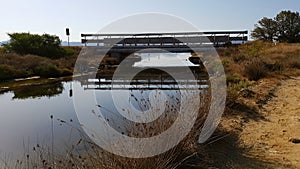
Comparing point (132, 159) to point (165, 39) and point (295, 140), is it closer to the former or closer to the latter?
point (295, 140)

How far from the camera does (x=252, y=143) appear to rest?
200 inches

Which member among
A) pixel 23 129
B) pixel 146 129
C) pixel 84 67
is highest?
pixel 84 67

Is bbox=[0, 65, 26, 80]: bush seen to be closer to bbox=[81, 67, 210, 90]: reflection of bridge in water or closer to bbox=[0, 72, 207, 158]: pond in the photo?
bbox=[81, 67, 210, 90]: reflection of bridge in water

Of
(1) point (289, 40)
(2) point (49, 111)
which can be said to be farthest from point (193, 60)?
(2) point (49, 111)

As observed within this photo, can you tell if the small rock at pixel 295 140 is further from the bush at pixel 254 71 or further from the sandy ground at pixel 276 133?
the bush at pixel 254 71

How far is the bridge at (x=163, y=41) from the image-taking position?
86.0 feet

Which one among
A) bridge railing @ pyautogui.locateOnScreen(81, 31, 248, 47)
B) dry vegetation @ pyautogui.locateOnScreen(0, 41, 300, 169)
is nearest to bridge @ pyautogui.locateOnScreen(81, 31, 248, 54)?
bridge railing @ pyautogui.locateOnScreen(81, 31, 248, 47)

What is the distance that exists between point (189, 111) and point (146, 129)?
114 centimetres

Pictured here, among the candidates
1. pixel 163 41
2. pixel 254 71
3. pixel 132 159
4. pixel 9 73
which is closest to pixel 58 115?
pixel 132 159

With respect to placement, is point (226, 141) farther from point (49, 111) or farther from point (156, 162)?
point (49, 111)

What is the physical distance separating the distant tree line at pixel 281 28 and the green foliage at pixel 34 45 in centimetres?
2027

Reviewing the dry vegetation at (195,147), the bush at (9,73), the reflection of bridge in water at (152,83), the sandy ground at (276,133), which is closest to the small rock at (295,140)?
the sandy ground at (276,133)

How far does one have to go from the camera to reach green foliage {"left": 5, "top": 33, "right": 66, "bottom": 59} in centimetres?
2819

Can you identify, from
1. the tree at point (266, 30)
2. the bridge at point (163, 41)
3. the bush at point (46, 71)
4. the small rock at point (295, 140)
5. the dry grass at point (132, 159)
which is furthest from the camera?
the tree at point (266, 30)
